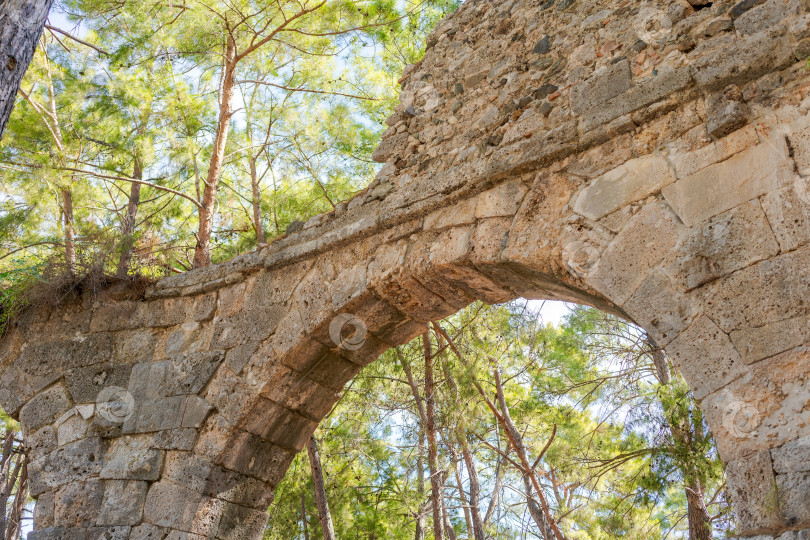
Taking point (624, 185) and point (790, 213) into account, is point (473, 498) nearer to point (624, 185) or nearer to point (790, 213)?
point (624, 185)

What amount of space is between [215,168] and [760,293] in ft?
15.6

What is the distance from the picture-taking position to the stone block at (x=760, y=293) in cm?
235

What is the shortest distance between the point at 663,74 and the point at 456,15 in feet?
5.69

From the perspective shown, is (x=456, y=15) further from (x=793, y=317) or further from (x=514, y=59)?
Result: (x=793, y=317)

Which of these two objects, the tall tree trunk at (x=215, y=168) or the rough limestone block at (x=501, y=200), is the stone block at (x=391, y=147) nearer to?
the rough limestone block at (x=501, y=200)

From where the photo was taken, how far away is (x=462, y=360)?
6.06 meters

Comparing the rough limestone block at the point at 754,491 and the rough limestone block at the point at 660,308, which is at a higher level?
the rough limestone block at the point at 660,308

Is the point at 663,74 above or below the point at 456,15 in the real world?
below

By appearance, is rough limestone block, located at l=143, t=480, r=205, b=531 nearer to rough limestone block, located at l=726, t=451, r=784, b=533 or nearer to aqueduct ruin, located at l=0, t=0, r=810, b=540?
aqueduct ruin, located at l=0, t=0, r=810, b=540

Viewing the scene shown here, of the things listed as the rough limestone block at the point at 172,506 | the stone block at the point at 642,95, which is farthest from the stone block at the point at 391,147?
the rough limestone block at the point at 172,506

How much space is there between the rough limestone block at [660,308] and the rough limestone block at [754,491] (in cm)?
49

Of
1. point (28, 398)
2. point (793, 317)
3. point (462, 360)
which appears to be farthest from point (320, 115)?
point (793, 317)

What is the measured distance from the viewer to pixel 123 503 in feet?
13.0

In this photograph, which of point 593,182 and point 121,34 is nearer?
point 593,182
